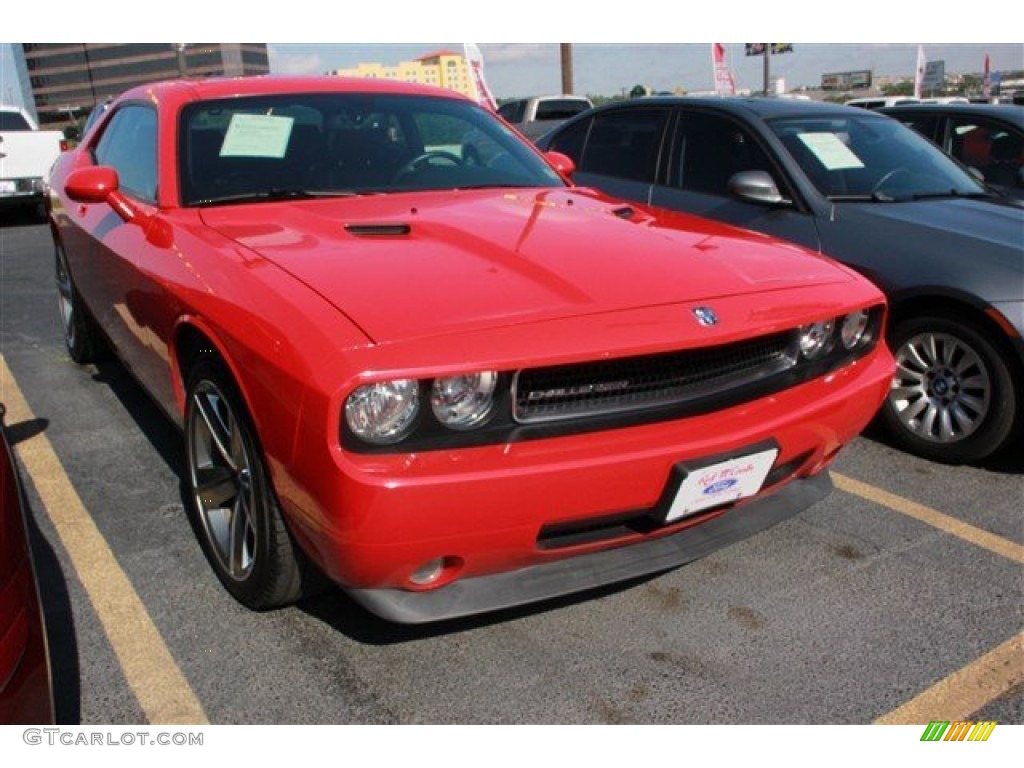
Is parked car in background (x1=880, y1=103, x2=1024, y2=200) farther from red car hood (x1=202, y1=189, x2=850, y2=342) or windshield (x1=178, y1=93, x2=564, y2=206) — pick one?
red car hood (x1=202, y1=189, x2=850, y2=342)

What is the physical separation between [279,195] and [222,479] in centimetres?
105

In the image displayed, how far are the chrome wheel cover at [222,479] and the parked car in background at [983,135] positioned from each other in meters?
5.31

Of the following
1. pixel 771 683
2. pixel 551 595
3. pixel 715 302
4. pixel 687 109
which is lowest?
pixel 771 683

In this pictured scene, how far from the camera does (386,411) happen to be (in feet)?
6.53

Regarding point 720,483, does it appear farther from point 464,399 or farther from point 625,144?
point 625,144

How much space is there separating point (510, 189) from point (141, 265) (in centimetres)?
136

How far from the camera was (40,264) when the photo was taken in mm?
8906

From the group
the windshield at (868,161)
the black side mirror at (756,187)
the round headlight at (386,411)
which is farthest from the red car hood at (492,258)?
the windshield at (868,161)

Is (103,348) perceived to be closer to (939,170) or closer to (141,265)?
(141,265)

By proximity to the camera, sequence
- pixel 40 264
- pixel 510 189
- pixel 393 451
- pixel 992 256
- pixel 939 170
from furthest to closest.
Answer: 1. pixel 40 264
2. pixel 939 170
3. pixel 992 256
4. pixel 510 189
5. pixel 393 451

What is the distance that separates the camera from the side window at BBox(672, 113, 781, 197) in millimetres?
4691

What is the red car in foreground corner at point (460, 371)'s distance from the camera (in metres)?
1.96

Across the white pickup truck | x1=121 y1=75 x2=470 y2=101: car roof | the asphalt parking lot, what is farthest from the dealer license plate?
the white pickup truck

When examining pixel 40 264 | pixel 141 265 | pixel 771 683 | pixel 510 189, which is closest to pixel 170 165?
pixel 141 265
